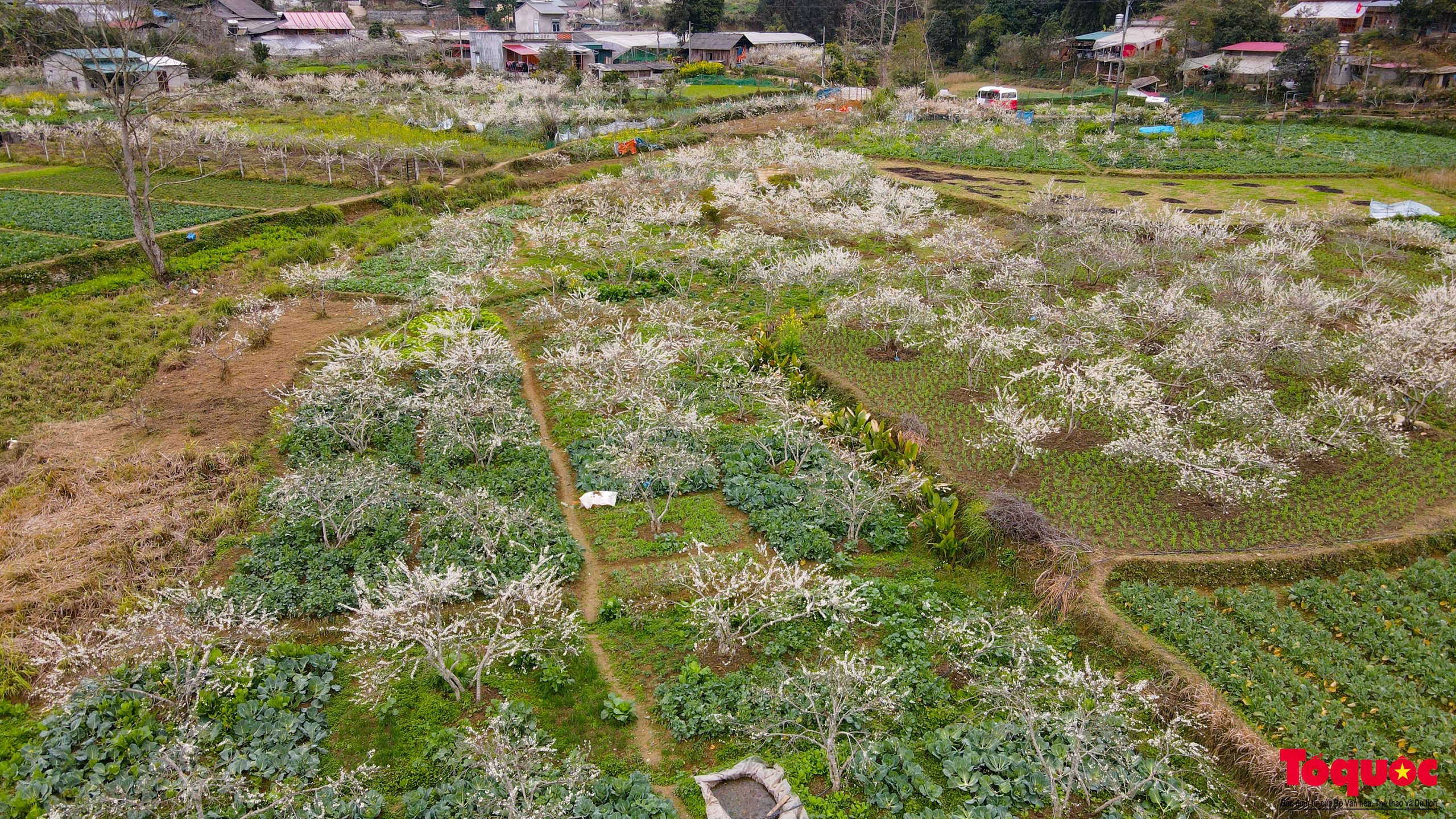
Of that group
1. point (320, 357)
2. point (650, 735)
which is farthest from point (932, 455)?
point (320, 357)

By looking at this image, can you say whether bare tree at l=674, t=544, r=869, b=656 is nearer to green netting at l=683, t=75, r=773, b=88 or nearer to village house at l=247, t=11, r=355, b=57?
green netting at l=683, t=75, r=773, b=88

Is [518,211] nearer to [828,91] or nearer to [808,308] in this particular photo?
[808,308]

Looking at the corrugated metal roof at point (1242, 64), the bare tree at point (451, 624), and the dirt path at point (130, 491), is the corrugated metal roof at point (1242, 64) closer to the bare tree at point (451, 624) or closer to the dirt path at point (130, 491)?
the bare tree at point (451, 624)

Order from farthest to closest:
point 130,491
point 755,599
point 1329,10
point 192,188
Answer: point 1329,10 → point 192,188 → point 130,491 → point 755,599

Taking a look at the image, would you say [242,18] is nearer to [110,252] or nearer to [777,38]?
[777,38]

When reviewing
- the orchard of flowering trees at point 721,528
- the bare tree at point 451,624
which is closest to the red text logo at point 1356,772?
the orchard of flowering trees at point 721,528

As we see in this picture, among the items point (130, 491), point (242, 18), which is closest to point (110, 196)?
point (130, 491)
